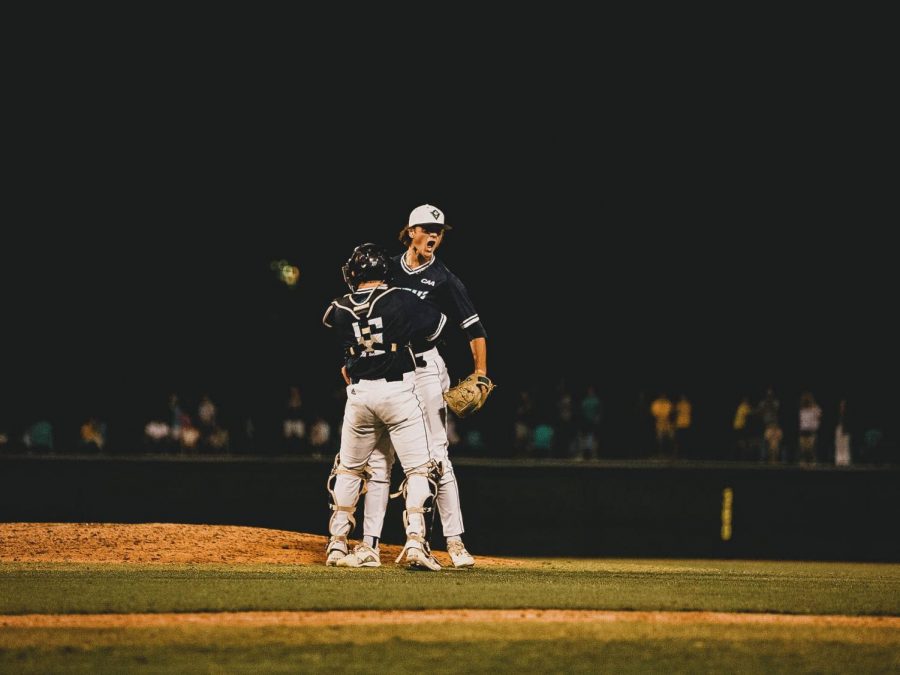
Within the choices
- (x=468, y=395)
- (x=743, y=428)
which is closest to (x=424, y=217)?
(x=468, y=395)

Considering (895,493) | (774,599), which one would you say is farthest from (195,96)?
(774,599)

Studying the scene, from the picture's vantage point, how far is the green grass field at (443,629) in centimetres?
484

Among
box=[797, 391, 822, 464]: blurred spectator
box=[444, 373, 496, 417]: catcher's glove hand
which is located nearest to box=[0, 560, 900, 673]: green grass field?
box=[444, 373, 496, 417]: catcher's glove hand

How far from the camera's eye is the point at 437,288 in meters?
8.02

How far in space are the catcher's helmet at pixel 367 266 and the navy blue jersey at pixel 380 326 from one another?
0.27 ft

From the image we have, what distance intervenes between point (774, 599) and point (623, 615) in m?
1.15

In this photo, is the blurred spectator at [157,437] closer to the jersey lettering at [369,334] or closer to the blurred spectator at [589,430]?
the blurred spectator at [589,430]

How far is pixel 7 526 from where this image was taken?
10.7m

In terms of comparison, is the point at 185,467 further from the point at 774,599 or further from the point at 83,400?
the point at 83,400

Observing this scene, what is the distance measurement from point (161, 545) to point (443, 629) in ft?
15.6

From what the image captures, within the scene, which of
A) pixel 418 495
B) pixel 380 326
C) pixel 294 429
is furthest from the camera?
pixel 294 429

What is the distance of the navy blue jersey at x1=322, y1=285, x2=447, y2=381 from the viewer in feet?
24.8

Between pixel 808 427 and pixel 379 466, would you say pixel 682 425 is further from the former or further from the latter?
pixel 379 466

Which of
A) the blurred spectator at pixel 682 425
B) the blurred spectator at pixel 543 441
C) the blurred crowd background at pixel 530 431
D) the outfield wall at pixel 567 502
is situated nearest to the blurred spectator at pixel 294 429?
the blurred crowd background at pixel 530 431
